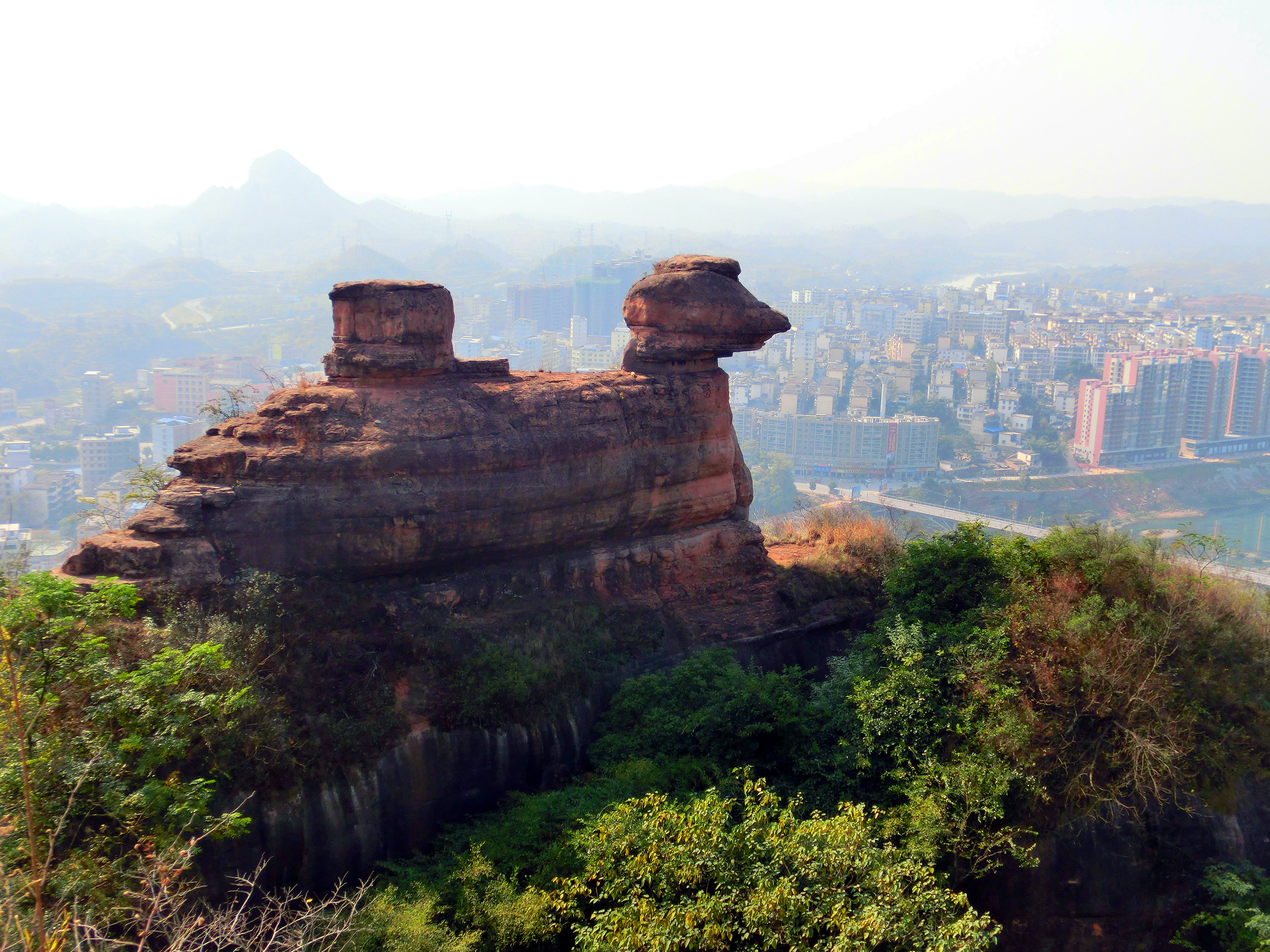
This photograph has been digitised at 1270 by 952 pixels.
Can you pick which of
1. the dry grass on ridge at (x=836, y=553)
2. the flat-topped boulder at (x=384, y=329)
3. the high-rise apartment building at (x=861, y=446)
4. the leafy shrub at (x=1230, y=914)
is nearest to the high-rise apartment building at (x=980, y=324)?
the high-rise apartment building at (x=861, y=446)

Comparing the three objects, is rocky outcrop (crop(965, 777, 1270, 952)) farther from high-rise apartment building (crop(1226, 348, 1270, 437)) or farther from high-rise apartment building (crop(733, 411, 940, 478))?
high-rise apartment building (crop(1226, 348, 1270, 437))

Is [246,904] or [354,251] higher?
[354,251]

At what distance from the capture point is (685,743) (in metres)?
17.4

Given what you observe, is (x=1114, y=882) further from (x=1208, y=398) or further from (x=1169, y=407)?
(x=1208, y=398)

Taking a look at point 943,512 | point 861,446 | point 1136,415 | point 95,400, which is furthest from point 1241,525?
point 95,400

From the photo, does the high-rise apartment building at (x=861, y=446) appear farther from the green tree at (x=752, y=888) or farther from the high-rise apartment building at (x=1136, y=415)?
the green tree at (x=752, y=888)

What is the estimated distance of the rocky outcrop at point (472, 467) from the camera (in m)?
16.6

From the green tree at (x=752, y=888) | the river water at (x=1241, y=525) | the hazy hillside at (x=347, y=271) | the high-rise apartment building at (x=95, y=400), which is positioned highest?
the hazy hillside at (x=347, y=271)

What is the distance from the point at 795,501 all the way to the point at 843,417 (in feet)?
238

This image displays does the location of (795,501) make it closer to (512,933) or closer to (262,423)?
(262,423)

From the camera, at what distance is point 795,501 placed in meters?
31.2

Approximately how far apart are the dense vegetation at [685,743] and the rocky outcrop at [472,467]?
1.04m

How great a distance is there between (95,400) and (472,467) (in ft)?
299

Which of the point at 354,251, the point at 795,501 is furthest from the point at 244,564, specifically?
the point at 354,251
